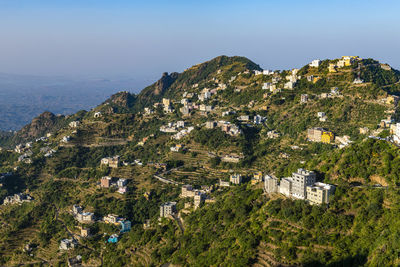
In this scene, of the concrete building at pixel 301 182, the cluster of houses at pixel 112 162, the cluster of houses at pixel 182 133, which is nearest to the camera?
the concrete building at pixel 301 182

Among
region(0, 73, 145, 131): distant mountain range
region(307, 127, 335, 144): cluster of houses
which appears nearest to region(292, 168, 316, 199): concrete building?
region(307, 127, 335, 144): cluster of houses

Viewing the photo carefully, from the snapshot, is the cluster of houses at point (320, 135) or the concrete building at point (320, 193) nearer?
the concrete building at point (320, 193)

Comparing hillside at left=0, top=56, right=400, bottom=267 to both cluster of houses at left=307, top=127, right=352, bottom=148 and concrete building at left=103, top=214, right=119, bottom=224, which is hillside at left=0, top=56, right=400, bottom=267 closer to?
cluster of houses at left=307, top=127, right=352, bottom=148

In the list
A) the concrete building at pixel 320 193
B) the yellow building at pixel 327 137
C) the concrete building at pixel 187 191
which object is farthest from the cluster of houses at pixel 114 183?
the concrete building at pixel 320 193

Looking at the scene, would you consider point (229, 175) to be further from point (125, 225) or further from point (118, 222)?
point (118, 222)

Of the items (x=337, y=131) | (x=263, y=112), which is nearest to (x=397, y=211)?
(x=337, y=131)

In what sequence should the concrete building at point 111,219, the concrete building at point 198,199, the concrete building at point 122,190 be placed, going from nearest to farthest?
the concrete building at point 198,199, the concrete building at point 111,219, the concrete building at point 122,190

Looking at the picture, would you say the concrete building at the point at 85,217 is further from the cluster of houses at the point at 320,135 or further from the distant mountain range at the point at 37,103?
the distant mountain range at the point at 37,103

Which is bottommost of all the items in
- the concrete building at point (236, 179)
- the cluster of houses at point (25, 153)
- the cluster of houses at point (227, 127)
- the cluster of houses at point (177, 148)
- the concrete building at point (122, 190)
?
the cluster of houses at point (25, 153)
